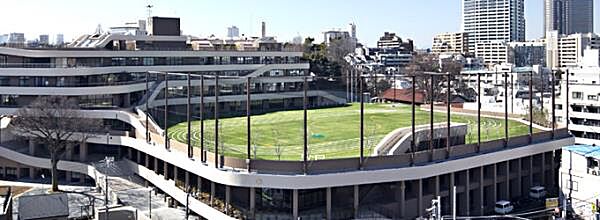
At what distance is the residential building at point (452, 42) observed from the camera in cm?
11194

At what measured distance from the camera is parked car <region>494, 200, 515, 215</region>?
2308 centimetres

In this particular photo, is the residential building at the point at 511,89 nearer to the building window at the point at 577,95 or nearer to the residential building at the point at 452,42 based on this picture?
the building window at the point at 577,95

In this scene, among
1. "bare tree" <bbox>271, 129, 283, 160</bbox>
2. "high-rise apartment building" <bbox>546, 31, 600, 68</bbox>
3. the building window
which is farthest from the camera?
"high-rise apartment building" <bbox>546, 31, 600, 68</bbox>

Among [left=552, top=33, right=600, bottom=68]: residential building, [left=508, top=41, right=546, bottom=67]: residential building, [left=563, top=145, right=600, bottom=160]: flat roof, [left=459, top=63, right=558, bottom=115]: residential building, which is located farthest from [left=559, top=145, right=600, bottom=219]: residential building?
[left=508, top=41, right=546, bottom=67]: residential building

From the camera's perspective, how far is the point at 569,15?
6053 inches

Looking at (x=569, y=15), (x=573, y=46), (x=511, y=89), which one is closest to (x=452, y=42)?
(x=573, y=46)

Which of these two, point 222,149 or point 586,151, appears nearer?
point 586,151

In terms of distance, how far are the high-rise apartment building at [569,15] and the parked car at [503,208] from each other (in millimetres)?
139531

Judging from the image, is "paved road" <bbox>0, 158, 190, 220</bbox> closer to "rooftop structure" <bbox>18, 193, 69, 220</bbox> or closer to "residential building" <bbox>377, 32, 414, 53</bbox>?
"rooftop structure" <bbox>18, 193, 69, 220</bbox>

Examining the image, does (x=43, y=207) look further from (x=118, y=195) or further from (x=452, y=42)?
(x=452, y=42)

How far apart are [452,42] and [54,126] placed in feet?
313

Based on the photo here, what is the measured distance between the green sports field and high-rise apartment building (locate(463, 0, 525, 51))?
93052 mm

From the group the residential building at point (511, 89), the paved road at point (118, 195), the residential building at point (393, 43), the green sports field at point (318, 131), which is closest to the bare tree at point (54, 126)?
the paved road at point (118, 195)

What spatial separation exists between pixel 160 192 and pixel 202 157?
5.33 meters
